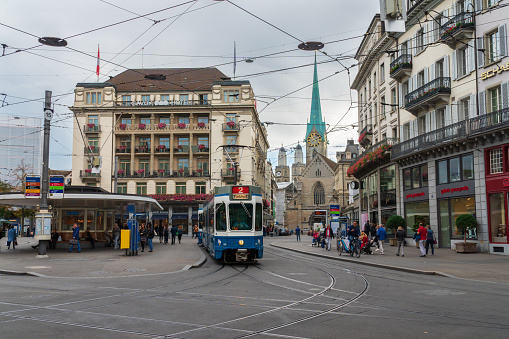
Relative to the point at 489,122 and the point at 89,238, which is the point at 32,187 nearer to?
the point at 89,238

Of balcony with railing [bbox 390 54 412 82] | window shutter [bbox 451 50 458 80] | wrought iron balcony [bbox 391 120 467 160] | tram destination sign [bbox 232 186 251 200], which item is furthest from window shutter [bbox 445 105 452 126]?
tram destination sign [bbox 232 186 251 200]

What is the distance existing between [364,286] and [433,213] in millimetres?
20493

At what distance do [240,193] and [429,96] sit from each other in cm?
1714

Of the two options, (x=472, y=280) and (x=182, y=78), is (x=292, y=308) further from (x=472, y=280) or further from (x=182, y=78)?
(x=182, y=78)

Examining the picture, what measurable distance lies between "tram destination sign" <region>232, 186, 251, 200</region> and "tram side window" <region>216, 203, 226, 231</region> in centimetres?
69

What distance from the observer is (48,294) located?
498 inches

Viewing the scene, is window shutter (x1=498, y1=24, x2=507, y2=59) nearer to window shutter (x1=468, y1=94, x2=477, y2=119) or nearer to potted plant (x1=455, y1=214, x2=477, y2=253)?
window shutter (x1=468, y1=94, x2=477, y2=119)

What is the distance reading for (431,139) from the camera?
32.4m

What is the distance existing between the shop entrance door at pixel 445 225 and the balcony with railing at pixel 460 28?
10015mm

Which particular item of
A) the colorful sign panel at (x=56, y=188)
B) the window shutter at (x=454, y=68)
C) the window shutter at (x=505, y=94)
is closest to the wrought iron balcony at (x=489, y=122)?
the window shutter at (x=505, y=94)

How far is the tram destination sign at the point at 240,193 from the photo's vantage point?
21.2m

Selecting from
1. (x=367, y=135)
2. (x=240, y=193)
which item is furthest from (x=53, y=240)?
(x=367, y=135)

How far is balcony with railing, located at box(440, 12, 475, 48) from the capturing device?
27875mm

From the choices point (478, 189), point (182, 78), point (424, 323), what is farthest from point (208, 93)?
point (424, 323)
